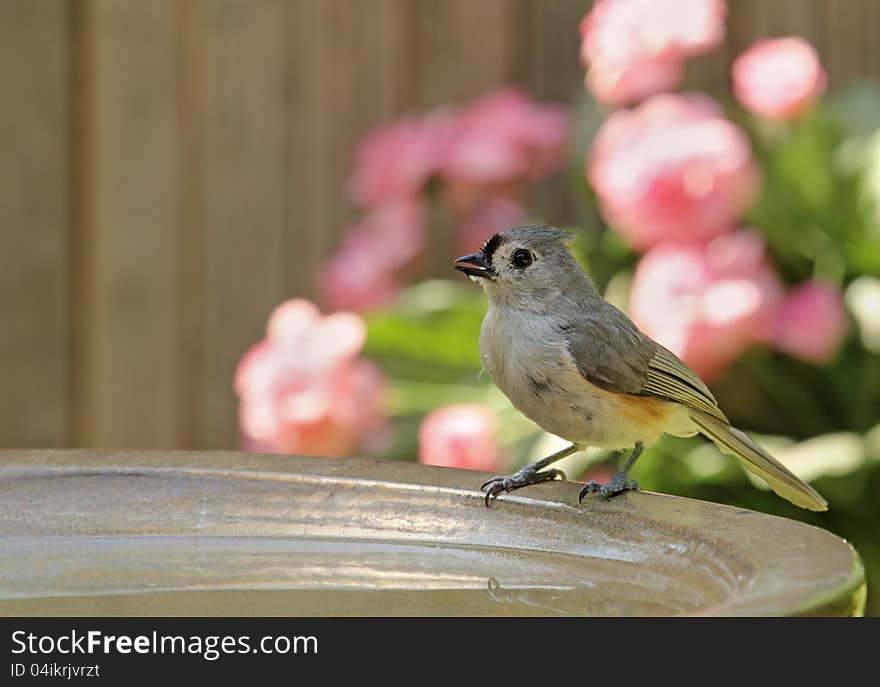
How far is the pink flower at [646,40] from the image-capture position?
12.6 ft

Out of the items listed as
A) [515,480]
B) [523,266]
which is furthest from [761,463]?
[515,480]

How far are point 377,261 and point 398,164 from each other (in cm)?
28

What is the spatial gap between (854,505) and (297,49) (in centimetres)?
224

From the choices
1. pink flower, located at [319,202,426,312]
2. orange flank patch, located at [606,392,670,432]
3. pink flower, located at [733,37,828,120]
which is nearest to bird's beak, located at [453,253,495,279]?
orange flank patch, located at [606,392,670,432]

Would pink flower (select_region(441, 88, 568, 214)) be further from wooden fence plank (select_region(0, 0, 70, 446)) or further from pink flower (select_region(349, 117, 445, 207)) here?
wooden fence plank (select_region(0, 0, 70, 446))

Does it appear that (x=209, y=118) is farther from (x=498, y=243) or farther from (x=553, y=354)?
(x=553, y=354)

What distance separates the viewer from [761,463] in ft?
9.04

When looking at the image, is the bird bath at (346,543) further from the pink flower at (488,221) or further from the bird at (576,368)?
the pink flower at (488,221)

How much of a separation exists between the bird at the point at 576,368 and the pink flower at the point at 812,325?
68 cm

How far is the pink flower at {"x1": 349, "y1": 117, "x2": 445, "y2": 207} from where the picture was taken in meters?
4.03

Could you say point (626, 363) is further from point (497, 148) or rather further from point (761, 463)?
point (497, 148)

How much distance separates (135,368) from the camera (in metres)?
4.49

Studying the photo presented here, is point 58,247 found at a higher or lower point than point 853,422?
higher

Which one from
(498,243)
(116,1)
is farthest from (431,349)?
(116,1)
